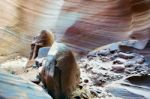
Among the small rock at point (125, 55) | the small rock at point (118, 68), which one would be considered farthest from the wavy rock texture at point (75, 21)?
the small rock at point (118, 68)

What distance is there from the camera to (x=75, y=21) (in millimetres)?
2762

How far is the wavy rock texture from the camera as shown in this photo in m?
2.29

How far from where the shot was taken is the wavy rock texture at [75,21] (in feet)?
7.50

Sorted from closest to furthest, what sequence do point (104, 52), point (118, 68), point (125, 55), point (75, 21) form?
point (118, 68) < point (125, 55) < point (104, 52) < point (75, 21)

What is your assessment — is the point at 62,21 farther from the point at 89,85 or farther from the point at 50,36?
the point at 89,85

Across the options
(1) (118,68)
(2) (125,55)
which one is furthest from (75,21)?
(1) (118,68)

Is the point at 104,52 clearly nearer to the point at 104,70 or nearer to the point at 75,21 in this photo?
the point at 104,70

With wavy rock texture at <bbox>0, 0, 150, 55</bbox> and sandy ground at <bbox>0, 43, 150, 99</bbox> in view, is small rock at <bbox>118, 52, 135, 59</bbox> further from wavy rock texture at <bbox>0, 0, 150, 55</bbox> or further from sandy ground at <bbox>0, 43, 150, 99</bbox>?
wavy rock texture at <bbox>0, 0, 150, 55</bbox>

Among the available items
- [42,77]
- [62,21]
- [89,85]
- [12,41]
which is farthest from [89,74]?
[12,41]

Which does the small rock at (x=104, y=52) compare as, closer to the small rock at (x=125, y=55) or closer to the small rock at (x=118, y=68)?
the small rock at (x=125, y=55)

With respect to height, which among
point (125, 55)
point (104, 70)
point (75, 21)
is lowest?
point (104, 70)

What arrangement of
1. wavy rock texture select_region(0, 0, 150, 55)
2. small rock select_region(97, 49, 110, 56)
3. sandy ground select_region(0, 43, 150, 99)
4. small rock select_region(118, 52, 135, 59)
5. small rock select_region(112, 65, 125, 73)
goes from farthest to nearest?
wavy rock texture select_region(0, 0, 150, 55) < small rock select_region(97, 49, 110, 56) < small rock select_region(118, 52, 135, 59) < small rock select_region(112, 65, 125, 73) < sandy ground select_region(0, 43, 150, 99)

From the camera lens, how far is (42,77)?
1.69 meters

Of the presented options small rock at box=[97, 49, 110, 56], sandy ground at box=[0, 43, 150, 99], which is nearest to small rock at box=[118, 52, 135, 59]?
sandy ground at box=[0, 43, 150, 99]
